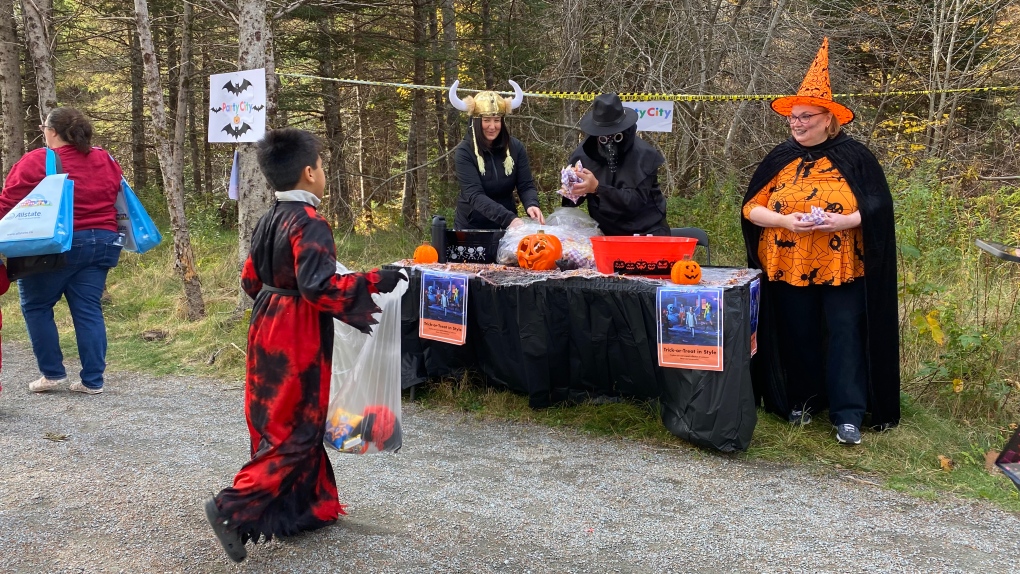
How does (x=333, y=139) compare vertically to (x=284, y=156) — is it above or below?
above

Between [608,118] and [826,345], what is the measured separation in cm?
188

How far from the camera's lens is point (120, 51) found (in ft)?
47.8

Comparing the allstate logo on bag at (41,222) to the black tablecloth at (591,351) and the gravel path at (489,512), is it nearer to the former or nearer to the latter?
the gravel path at (489,512)

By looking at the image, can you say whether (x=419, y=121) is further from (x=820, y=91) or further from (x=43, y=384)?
(x=820, y=91)

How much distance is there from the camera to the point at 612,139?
4.55m

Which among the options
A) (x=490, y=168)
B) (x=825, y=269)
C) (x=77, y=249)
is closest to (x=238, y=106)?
(x=77, y=249)

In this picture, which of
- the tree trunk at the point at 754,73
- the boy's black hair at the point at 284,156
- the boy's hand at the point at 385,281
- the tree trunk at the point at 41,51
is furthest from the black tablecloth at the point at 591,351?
the tree trunk at the point at 41,51

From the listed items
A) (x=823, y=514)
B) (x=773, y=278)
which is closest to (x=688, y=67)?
(x=773, y=278)

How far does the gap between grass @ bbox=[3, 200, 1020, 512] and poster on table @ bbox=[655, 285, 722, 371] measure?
57cm

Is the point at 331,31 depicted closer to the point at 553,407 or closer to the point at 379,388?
the point at 553,407

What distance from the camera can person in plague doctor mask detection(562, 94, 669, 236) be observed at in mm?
4449

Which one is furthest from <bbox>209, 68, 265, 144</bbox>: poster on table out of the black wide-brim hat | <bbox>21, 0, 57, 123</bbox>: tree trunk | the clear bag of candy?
the black wide-brim hat

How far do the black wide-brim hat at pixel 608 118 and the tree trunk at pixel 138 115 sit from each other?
11.1m

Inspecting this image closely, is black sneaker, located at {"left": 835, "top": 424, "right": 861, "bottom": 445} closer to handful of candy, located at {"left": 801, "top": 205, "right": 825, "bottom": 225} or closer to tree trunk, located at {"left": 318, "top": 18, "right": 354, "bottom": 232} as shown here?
handful of candy, located at {"left": 801, "top": 205, "right": 825, "bottom": 225}
